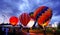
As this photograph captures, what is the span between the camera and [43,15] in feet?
62.6

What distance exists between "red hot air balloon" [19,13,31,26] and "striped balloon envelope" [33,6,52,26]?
320cm

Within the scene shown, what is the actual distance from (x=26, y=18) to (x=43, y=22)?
435 centimetres

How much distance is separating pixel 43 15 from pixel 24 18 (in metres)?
4.20

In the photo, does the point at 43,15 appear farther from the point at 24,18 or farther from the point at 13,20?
the point at 13,20

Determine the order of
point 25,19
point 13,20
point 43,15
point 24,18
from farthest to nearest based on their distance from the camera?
point 13,20 < point 24,18 < point 25,19 < point 43,15

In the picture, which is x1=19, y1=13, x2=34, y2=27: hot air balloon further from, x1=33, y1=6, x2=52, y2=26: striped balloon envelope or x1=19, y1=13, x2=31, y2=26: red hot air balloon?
x1=33, y1=6, x2=52, y2=26: striped balloon envelope

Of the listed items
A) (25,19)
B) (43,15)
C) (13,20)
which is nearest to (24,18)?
(25,19)

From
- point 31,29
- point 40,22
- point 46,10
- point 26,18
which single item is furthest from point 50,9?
point 31,29

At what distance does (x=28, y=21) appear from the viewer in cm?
2303

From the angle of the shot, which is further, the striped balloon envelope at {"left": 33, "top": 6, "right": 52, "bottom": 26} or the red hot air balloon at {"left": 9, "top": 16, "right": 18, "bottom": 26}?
the red hot air balloon at {"left": 9, "top": 16, "right": 18, "bottom": 26}

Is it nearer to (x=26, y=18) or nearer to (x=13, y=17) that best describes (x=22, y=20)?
(x=26, y=18)

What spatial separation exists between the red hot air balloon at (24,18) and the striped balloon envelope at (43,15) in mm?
3196

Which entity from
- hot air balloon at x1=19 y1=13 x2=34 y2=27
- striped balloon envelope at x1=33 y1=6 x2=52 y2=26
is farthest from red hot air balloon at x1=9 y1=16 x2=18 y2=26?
striped balloon envelope at x1=33 y1=6 x2=52 y2=26

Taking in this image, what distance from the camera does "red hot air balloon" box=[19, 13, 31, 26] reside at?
74.1ft
